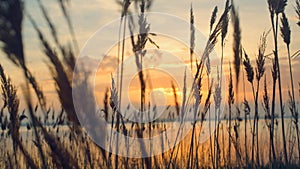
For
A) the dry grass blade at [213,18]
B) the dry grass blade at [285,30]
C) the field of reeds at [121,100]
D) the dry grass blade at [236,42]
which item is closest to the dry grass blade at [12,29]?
the field of reeds at [121,100]

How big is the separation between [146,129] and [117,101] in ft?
3.03

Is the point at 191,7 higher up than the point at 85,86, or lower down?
higher up

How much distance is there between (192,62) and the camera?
10.8ft

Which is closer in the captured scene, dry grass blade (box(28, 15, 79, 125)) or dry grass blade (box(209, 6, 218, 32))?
dry grass blade (box(28, 15, 79, 125))

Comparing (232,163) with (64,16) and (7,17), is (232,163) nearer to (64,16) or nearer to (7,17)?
(64,16)

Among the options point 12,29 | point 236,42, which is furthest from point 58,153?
point 236,42

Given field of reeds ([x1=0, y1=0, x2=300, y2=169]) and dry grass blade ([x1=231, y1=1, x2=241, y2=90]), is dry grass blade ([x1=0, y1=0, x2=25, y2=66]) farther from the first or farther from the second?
dry grass blade ([x1=231, y1=1, x2=241, y2=90])

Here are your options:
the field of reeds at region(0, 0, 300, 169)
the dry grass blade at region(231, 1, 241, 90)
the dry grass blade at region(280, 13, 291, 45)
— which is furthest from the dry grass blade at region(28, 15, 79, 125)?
the dry grass blade at region(280, 13, 291, 45)

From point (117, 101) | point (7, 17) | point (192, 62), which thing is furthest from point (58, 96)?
point (192, 62)

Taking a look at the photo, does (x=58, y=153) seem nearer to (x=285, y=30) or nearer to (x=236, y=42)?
(x=236, y=42)

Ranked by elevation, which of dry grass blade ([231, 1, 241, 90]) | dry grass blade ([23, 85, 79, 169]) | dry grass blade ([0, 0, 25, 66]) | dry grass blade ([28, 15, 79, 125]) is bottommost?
dry grass blade ([23, 85, 79, 169])

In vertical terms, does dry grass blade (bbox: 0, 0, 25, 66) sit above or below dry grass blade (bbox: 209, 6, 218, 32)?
below

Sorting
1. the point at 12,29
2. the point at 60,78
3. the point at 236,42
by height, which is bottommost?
the point at 60,78

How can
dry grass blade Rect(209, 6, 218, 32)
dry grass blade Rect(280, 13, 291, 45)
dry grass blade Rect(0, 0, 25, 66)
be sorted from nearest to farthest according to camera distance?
dry grass blade Rect(0, 0, 25, 66)
dry grass blade Rect(209, 6, 218, 32)
dry grass blade Rect(280, 13, 291, 45)
